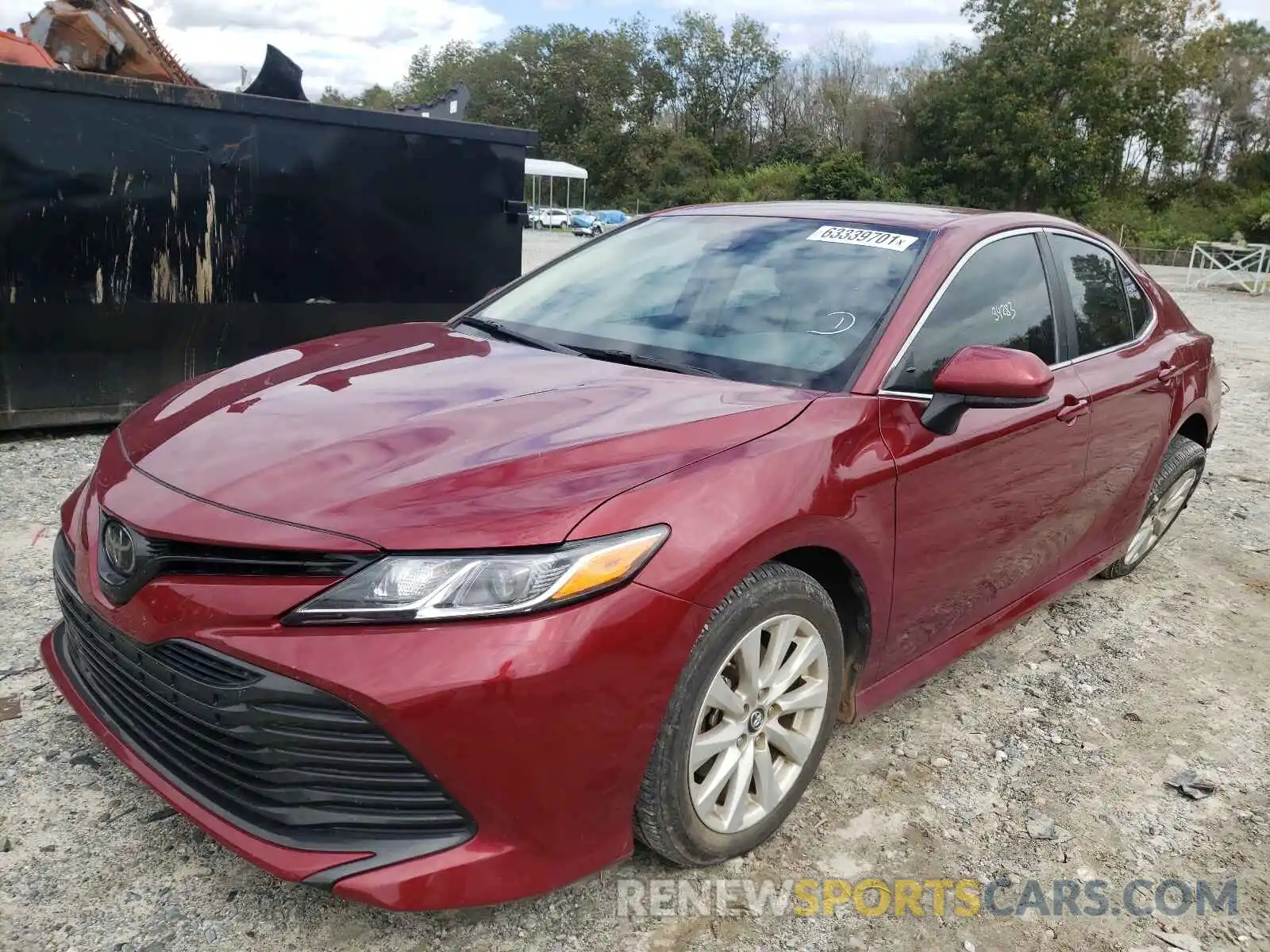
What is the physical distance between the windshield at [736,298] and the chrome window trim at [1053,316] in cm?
10

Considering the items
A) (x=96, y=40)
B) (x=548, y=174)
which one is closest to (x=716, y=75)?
(x=548, y=174)

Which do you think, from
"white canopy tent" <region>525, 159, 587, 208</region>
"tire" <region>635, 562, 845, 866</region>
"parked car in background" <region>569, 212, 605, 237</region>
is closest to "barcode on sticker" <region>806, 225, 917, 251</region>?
"tire" <region>635, 562, 845, 866</region>

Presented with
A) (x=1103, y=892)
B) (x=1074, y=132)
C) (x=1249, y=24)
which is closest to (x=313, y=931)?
(x=1103, y=892)

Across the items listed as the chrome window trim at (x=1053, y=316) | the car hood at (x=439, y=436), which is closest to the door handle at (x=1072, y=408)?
the chrome window trim at (x=1053, y=316)

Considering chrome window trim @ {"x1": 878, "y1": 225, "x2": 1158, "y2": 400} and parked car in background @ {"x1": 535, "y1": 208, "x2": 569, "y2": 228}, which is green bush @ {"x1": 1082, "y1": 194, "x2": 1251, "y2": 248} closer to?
parked car in background @ {"x1": 535, "y1": 208, "x2": 569, "y2": 228}

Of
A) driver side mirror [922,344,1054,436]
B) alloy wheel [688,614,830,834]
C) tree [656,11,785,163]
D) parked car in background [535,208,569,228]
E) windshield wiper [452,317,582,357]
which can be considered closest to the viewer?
alloy wheel [688,614,830,834]

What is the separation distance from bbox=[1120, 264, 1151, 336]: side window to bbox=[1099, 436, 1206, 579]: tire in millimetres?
565

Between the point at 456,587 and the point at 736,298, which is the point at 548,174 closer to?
the point at 736,298

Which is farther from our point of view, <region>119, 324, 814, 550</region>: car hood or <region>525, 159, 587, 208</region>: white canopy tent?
<region>525, 159, 587, 208</region>: white canopy tent

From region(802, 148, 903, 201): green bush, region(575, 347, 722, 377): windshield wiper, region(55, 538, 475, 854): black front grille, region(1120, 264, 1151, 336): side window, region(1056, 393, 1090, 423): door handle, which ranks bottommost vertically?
region(55, 538, 475, 854): black front grille

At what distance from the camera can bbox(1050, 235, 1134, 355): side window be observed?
3412 millimetres

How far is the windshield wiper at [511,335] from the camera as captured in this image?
2843mm

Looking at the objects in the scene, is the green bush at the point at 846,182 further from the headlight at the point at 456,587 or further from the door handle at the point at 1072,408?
the headlight at the point at 456,587

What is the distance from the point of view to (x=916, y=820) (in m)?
2.56
